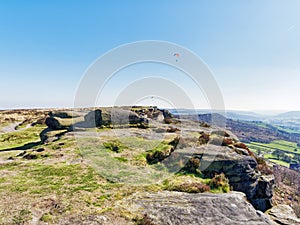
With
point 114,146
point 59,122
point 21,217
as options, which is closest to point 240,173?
point 114,146

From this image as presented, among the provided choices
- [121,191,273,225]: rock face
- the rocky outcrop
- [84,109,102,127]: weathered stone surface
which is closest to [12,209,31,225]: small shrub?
[121,191,273,225]: rock face

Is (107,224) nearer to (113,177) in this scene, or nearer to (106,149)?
(113,177)

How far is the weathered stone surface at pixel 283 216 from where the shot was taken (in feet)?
49.7

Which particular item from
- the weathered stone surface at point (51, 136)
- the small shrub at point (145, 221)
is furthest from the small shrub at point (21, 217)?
the weathered stone surface at point (51, 136)

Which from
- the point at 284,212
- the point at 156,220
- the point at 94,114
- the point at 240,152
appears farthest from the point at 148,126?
the point at 156,220

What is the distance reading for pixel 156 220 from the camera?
1077 cm

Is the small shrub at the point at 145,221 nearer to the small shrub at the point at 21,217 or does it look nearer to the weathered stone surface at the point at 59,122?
the small shrub at the point at 21,217

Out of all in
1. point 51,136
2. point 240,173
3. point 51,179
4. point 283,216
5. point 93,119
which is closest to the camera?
point 51,179

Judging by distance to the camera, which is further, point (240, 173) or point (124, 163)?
point (124, 163)

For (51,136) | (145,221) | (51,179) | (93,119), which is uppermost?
(93,119)

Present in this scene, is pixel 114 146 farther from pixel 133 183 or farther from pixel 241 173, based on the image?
pixel 241 173

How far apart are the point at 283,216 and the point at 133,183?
12460 mm

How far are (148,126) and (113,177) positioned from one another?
21.0 m

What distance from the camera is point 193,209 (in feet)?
39.2
